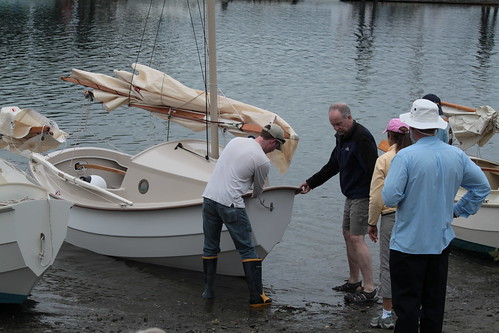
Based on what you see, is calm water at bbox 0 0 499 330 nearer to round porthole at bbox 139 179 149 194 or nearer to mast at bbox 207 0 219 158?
mast at bbox 207 0 219 158

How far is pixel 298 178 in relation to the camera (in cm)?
1798

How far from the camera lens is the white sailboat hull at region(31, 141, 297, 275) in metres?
10.2

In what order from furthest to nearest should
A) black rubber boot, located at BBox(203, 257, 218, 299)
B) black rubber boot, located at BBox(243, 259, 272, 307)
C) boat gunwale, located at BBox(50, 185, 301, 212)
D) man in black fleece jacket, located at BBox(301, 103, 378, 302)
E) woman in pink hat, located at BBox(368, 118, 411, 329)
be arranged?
boat gunwale, located at BBox(50, 185, 301, 212), black rubber boot, located at BBox(203, 257, 218, 299), black rubber boot, located at BBox(243, 259, 272, 307), man in black fleece jacket, located at BBox(301, 103, 378, 302), woman in pink hat, located at BBox(368, 118, 411, 329)

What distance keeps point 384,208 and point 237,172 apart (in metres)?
1.60

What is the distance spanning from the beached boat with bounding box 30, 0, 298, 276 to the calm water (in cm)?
118

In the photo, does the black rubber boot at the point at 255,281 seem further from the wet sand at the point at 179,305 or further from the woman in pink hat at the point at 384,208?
the woman in pink hat at the point at 384,208

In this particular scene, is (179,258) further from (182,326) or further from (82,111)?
(82,111)

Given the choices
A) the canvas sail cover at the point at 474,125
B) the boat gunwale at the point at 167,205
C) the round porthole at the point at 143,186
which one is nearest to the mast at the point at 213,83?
the round porthole at the point at 143,186

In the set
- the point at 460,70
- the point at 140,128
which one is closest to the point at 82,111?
the point at 140,128

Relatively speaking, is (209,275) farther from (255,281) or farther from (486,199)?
(486,199)

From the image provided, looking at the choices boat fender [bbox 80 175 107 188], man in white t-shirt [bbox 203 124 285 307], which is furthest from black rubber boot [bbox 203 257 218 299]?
boat fender [bbox 80 175 107 188]

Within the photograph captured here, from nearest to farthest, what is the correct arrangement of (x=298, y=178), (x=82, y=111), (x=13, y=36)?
1. (x=298, y=178)
2. (x=82, y=111)
3. (x=13, y=36)

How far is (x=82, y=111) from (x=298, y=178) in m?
8.76

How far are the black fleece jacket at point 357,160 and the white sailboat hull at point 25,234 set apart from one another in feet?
9.66
